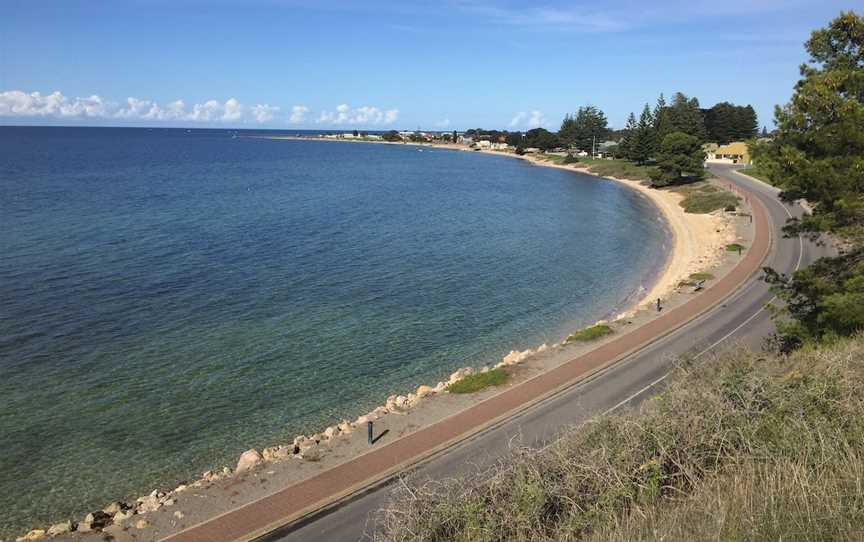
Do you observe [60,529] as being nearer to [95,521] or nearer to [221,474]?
[95,521]

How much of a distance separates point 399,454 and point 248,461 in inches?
179

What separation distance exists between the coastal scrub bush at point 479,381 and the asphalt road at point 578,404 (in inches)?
103

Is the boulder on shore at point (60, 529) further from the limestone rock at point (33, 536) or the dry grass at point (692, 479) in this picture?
the dry grass at point (692, 479)

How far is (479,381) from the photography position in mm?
23891

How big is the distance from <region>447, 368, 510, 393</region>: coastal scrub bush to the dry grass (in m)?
11.1

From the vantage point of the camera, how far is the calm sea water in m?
20.8

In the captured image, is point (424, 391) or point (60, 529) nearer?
point (60, 529)

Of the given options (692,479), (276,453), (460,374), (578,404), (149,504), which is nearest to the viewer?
(692,479)

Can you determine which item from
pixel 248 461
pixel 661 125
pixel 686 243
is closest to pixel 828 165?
pixel 248 461

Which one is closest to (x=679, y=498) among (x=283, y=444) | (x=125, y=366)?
(x=283, y=444)

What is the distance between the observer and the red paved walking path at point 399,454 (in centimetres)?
1485

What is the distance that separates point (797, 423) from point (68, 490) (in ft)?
61.7

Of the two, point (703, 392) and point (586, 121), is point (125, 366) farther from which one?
point (586, 121)

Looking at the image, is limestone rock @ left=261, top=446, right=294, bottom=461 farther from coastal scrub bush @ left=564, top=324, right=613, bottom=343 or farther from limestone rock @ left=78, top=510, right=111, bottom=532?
coastal scrub bush @ left=564, top=324, right=613, bottom=343
